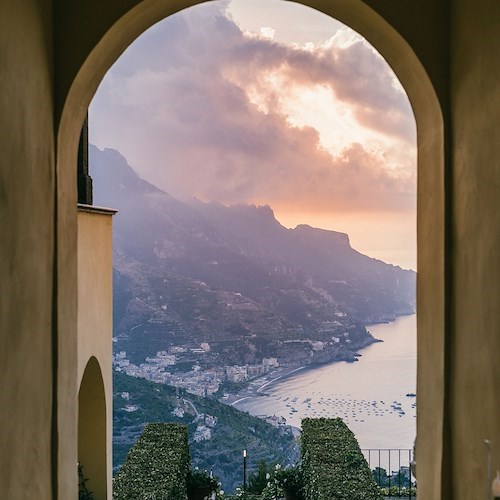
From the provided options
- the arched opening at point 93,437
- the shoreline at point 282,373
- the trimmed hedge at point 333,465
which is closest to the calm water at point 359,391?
the shoreline at point 282,373

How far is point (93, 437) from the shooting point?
644cm

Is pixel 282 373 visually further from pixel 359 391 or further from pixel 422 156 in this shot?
pixel 422 156

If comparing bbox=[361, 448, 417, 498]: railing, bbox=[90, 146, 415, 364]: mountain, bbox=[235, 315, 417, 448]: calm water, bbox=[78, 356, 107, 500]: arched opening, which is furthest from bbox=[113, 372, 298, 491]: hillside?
bbox=[78, 356, 107, 500]: arched opening

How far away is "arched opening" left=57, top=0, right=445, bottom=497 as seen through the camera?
299 cm

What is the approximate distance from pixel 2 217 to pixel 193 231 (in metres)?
25.2

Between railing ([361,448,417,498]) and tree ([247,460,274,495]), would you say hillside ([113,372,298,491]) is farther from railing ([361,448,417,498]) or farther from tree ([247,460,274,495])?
tree ([247,460,274,495])

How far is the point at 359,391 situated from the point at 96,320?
1636 centimetres

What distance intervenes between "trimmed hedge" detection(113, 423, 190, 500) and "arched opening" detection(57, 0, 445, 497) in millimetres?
3801

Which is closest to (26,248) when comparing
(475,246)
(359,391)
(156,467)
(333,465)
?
(475,246)

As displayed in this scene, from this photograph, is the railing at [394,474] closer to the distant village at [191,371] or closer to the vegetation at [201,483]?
the vegetation at [201,483]

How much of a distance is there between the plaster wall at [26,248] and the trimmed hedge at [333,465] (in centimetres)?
399

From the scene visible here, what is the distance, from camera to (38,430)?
2.68 m

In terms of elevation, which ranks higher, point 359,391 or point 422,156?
point 422,156

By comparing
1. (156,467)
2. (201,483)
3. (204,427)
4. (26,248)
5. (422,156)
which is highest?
(422,156)
